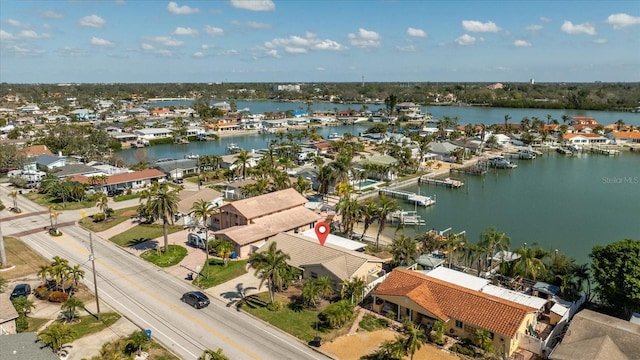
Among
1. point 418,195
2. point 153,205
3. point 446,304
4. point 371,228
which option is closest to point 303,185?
point 371,228

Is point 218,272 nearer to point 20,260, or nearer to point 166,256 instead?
point 166,256

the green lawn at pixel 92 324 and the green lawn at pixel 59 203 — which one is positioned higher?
the green lawn at pixel 59 203

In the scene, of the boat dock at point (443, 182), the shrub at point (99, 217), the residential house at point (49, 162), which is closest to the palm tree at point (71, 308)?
the shrub at point (99, 217)

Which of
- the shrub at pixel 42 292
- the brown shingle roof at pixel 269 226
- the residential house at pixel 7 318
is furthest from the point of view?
the brown shingle roof at pixel 269 226

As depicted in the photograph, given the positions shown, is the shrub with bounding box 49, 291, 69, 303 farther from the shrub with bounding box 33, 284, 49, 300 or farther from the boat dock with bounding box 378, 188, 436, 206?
the boat dock with bounding box 378, 188, 436, 206

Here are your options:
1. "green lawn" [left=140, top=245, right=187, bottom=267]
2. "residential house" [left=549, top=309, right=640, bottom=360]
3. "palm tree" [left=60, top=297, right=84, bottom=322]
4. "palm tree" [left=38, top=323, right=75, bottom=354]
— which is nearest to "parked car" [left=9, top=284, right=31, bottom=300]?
"palm tree" [left=60, top=297, right=84, bottom=322]

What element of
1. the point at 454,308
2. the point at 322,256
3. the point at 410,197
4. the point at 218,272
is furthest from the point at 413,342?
the point at 410,197

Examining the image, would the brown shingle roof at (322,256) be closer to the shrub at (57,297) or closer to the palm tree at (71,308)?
the palm tree at (71,308)
